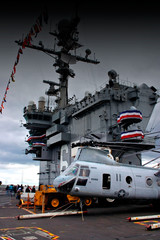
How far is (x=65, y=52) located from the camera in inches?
1471

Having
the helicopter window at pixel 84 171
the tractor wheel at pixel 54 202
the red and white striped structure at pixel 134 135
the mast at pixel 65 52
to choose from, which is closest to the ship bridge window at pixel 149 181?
the helicopter window at pixel 84 171

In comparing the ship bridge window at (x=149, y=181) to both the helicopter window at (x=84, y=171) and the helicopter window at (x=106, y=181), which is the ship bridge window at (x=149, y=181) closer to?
the helicopter window at (x=106, y=181)

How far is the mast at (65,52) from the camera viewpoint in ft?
116

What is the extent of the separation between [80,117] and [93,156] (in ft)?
52.3

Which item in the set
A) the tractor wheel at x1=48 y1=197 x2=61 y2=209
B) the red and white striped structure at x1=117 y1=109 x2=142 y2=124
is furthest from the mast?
the tractor wheel at x1=48 y1=197 x2=61 y2=209

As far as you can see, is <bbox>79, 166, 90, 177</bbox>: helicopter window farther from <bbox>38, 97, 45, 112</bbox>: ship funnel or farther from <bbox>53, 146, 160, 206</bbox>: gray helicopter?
<bbox>38, 97, 45, 112</bbox>: ship funnel

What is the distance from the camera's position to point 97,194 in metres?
12.1

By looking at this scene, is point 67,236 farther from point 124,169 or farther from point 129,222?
point 124,169

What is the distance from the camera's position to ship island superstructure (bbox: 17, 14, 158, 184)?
861 inches

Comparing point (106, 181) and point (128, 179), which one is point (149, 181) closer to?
point (128, 179)

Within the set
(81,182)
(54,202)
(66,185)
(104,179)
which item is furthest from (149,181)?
(54,202)

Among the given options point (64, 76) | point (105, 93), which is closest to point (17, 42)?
point (64, 76)

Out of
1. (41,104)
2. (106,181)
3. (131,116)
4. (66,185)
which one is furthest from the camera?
(41,104)

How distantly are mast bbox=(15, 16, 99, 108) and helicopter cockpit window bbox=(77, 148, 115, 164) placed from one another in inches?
993
